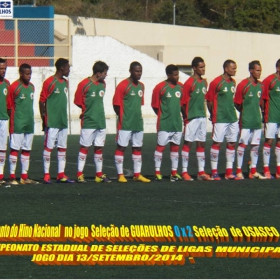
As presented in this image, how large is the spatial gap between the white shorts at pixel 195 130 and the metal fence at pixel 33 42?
579 inches

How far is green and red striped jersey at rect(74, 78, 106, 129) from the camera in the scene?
16000mm

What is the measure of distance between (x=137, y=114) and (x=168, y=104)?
59 centimetres

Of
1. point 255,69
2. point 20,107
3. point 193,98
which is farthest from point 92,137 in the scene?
point 255,69

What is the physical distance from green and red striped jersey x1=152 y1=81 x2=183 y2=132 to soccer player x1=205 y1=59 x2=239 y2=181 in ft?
2.06

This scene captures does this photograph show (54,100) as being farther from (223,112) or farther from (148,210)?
(148,210)

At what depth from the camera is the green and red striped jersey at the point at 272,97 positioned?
16.8 meters

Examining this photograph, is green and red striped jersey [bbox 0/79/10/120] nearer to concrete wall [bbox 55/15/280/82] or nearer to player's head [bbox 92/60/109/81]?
player's head [bbox 92/60/109/81]

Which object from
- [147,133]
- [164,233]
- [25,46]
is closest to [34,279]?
[164,233]

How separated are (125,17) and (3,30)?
17933 mm

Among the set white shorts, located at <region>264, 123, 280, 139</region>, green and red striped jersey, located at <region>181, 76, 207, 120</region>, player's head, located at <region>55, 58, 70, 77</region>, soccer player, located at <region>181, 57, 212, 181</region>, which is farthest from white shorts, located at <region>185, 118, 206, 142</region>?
player's head, located at <region>55, 58, 70, 77</region>

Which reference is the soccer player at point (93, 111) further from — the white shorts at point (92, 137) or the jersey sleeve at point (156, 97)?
the jersey sleeve at point (156, 97)

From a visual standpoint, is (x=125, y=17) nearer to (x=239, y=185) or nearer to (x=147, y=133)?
(x=147, y=133)

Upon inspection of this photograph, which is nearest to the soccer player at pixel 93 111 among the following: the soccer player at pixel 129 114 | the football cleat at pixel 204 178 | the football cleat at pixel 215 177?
the soccer player at pixel 129 114

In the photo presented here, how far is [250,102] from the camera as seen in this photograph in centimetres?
1666
